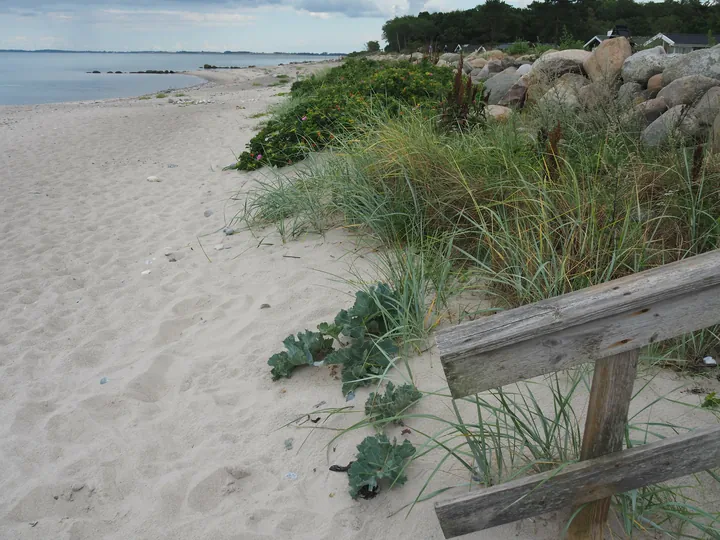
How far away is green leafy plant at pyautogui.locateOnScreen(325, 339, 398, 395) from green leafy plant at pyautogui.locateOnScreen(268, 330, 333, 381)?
0.15 m

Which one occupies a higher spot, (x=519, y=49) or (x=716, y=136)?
(x=519, y=49)

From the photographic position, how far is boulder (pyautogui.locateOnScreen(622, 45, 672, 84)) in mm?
6664

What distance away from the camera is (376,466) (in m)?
2.07

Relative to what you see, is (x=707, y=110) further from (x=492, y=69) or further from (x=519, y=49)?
(x=519, y=49)

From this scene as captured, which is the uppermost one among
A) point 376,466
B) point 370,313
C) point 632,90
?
point 632,90

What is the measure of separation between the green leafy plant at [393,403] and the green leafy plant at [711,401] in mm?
1140

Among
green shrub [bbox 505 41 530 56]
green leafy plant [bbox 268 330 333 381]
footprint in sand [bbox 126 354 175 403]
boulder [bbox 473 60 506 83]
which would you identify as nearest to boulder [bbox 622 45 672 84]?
boulder [bbox 473 60 506 83]

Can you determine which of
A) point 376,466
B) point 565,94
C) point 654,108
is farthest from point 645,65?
point 376,466

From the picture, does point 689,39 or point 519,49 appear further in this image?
point 689,39

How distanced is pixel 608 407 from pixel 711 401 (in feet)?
3.62

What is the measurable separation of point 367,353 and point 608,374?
150 cm

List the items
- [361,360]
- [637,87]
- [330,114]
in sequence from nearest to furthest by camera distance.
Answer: [361,360], [637,87], [330,114]

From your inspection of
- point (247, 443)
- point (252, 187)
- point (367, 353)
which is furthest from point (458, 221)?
point (252, 187)

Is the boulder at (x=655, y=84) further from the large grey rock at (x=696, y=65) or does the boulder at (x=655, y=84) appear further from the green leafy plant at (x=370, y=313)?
the green leafy plant at (x=370, y=313)
